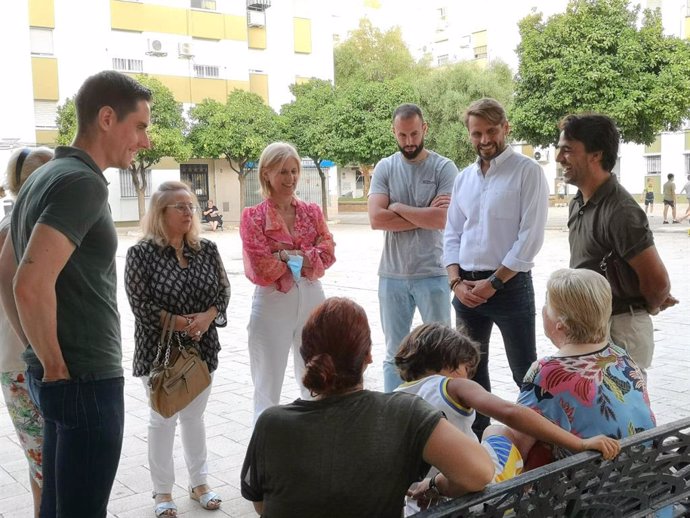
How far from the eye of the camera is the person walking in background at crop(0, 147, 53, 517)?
3.02 metres

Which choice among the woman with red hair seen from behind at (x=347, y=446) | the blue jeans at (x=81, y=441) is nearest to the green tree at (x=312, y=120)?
the blue jeans at (x=81, y=441)

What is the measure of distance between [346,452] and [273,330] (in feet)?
7.79

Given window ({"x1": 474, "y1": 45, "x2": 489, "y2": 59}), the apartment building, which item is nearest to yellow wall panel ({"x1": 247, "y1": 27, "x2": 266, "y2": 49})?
A: the apartment building

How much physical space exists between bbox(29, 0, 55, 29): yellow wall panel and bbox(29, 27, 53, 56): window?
0.86 ft

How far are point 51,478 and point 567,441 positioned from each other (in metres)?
1.62

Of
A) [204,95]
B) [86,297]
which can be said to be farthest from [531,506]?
[204,95]

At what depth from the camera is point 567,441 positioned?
2.17 meters

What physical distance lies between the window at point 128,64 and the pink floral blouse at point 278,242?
33.2 meters

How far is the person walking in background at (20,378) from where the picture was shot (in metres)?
3.02

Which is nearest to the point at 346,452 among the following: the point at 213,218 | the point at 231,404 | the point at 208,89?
the point at 231,404

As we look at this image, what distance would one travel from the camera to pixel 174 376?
351cm

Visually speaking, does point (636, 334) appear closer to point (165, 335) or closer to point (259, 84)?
point (165, 335)

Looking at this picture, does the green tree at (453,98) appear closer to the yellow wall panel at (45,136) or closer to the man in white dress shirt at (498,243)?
the yellow wall panel at (45,136)

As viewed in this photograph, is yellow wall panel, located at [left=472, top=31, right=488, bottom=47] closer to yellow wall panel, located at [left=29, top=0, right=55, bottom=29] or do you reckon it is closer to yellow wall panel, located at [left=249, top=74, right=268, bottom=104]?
yellow wall panel, located at [left=249, top=74, right=268, bottom=104]
